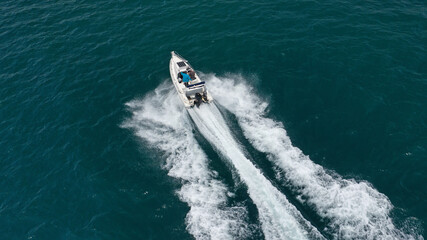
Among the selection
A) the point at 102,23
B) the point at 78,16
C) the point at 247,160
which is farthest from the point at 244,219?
the point at 78,16

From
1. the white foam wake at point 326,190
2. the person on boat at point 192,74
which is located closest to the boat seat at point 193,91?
the person on boat at point 192,74

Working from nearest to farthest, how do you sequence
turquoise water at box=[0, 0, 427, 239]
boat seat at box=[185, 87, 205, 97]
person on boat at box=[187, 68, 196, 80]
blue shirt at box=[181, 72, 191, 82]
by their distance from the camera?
turquoise water at box=[0, 0, 427, 239] → boat seat at box=[185, 87, 205, 97] → blue shirt at box=[181, 72, 191, 82] → person on boat at box=[187, 68, 196, 80]

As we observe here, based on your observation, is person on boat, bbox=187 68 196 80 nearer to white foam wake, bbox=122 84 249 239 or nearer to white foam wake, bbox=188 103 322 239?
white foam wake, bbox=122 84 249 239

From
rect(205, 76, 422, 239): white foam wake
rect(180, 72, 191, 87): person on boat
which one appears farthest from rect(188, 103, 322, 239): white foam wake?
rect(180, 72, 191, 87): person on boat

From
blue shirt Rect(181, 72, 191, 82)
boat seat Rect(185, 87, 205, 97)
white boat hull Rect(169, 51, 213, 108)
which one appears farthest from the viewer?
blue shirt Rect(181, 72, 191, 82)

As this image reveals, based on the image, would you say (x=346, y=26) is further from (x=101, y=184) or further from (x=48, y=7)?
(x=48, y=7)

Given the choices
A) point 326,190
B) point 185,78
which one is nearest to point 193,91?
point 185,78

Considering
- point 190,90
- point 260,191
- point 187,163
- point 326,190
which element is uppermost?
point 190,90

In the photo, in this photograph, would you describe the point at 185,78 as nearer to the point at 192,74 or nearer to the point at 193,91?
the point at 192,74
